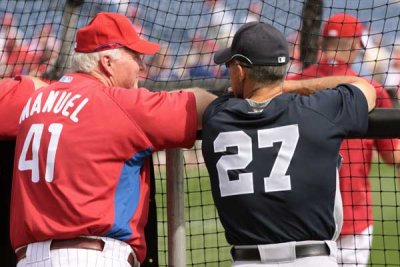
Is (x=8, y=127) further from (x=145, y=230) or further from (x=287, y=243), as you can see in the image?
(x=287, y=243)

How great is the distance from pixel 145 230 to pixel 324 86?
1030 millimetres

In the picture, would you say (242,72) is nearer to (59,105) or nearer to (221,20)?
(59,105)

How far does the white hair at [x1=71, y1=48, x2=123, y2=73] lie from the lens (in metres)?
3.83

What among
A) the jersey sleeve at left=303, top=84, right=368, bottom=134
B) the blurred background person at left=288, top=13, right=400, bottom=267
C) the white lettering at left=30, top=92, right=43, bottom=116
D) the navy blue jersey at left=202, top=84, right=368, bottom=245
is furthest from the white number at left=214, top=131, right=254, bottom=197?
the blurred background person at left=288, top=13, right=400, bottom=267

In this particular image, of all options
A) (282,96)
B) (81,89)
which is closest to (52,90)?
(81,89)

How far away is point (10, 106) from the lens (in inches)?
157

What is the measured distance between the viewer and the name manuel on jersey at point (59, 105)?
145 inches

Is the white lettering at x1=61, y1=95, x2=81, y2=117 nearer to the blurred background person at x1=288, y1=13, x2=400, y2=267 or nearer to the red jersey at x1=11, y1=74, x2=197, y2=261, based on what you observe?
the red jersey at x1=11, y1=74, x2=197, y2=261

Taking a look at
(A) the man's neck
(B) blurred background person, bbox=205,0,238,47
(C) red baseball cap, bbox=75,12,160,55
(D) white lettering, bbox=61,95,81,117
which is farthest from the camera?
(B) blurred background person, bbox=205,0,238,47

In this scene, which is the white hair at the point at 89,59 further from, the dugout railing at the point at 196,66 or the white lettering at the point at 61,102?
the dugout railing at the point at 196,66

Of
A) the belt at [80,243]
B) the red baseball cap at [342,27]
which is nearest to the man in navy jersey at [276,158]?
the belt at [80,243]

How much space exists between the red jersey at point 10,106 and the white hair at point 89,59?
31 cm

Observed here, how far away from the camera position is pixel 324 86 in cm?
→ 368

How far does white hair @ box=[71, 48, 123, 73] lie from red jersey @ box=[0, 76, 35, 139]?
31 centimetres
